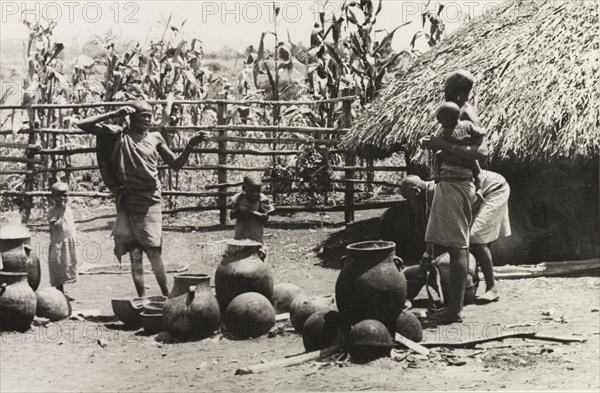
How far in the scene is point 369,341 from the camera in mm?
4879

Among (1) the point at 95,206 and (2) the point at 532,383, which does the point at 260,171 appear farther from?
(2) the point at 532,383

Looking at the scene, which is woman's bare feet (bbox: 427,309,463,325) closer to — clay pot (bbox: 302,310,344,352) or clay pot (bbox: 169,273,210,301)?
clay pot (bbox: 302,310,344,352)

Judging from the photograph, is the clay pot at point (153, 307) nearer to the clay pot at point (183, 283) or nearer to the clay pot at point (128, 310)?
the clay pot at point (128, 310)

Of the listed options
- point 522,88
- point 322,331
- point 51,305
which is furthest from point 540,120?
point 51,305

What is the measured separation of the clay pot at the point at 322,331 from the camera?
516 centimetres

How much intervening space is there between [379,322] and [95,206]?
8.49m

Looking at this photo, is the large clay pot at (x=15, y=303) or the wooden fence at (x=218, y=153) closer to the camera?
the large clay pot at (x=15, y=303)

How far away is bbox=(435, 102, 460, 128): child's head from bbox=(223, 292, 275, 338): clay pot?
1.86 meters

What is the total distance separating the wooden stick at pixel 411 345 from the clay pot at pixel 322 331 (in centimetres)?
37

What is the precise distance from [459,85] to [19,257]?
150 inches

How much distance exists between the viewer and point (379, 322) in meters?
5.02

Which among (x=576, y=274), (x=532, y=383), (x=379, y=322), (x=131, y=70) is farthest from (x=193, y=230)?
(x=532, y=383)

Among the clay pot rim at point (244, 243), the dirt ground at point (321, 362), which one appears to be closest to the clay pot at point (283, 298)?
the dirt ground at point (321, 362)

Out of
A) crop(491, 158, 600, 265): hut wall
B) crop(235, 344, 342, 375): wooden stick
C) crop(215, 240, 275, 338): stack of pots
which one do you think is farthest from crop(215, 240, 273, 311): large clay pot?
crop(491, 158, 600, 265): hut wall
